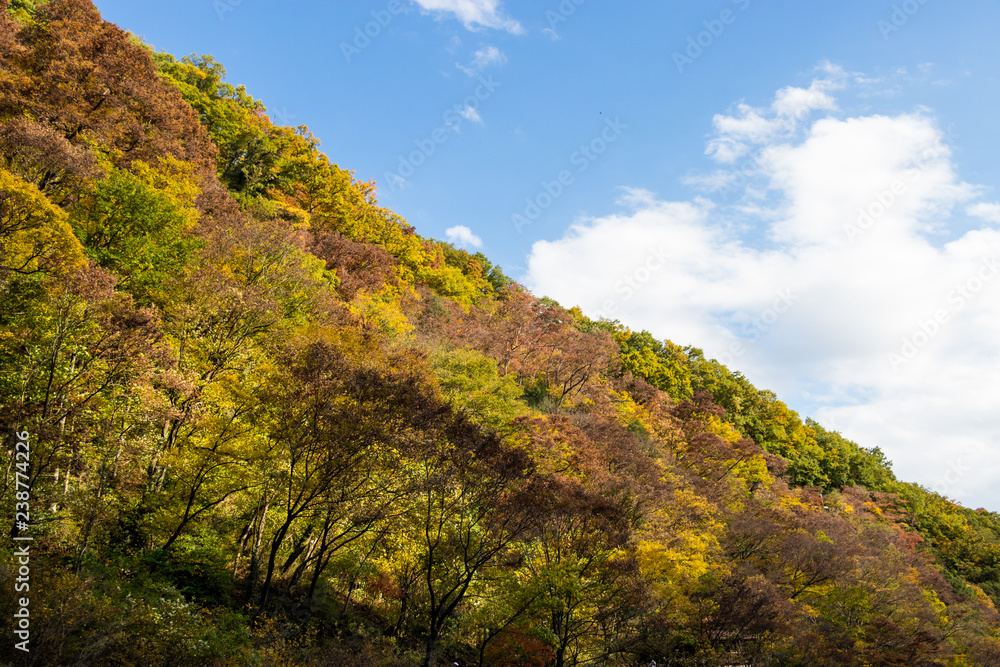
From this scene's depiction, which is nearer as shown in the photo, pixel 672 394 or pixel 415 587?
pixel 415 587

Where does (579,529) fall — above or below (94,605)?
above

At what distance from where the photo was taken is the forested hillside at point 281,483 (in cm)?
1055

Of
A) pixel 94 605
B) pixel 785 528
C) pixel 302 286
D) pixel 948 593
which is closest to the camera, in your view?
pixel 94 605

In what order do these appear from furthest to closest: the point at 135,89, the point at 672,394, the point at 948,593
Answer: the point at 672,394 → the point at 948,593 → the point at 135,89

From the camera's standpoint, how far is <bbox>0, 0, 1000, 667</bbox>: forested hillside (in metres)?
10.5

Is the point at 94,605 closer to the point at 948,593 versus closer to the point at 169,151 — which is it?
the point at 169,151

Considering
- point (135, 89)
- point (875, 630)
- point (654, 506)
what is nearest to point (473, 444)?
point (654, 506)

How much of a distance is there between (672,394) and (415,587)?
38.6m

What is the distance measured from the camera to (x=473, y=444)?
13562 millimetres

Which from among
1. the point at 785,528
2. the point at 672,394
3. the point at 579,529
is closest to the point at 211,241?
the point at 579,529

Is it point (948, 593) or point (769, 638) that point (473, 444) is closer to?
point (769, 638)

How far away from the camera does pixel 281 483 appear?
504 inches

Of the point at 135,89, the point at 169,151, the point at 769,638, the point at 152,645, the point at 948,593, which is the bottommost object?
the point at 152,645

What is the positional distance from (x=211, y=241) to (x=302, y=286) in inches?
151
